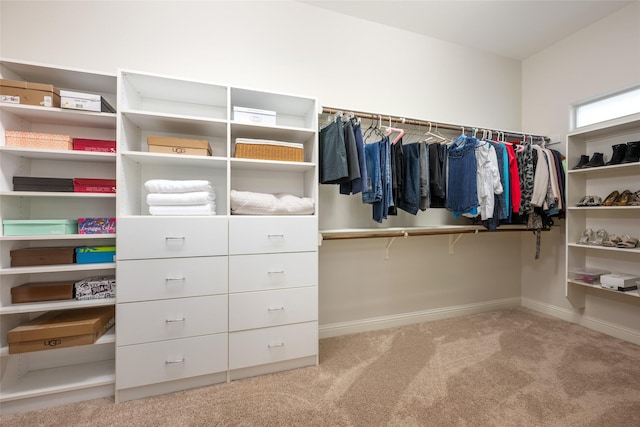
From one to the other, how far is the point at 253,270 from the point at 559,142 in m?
3.20

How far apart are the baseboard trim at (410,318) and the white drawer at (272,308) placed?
1.87 feet

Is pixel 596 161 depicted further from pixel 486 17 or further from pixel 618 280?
pixel 486 17

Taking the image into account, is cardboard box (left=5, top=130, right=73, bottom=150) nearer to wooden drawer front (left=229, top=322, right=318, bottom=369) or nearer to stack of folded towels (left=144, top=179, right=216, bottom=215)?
stack of folded towels (left=144, top=179, right=216, bottom=215)

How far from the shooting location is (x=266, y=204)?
1819 millimetres

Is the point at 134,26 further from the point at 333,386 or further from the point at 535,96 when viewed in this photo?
the point at 535,96

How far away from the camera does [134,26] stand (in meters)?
1.92

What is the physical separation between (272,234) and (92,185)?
1.11m

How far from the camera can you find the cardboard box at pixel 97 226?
161cm

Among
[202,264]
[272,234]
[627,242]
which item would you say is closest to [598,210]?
[627,242]

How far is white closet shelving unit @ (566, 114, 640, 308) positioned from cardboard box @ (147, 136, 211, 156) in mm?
3070

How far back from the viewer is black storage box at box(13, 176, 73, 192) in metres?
1.53

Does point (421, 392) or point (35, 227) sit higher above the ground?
point (35, 227)

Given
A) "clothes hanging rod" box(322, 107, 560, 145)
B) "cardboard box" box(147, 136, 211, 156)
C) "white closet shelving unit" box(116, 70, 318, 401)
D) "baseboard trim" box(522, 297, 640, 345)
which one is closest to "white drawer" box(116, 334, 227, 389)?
"white closet shelving unit" box(116, 70, 318, 401)

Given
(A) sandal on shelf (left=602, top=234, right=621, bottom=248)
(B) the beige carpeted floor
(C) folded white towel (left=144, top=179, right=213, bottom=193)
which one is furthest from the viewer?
(A) sandal on shelf (left=602, top=234, right=621, bottom=248)
